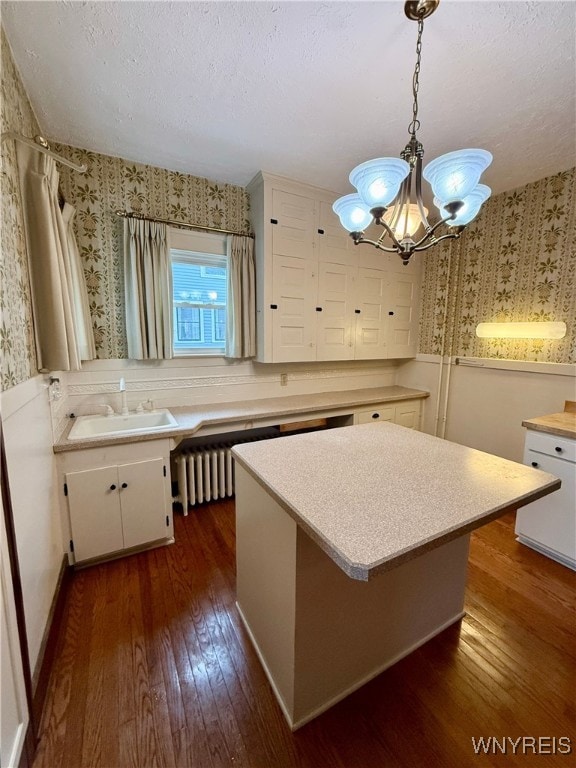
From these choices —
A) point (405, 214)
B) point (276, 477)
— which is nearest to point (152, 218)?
point (405, 214)

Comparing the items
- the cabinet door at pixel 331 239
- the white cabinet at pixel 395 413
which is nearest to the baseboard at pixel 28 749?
the white cabinet at pixel 395 413

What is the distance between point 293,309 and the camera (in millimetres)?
2727

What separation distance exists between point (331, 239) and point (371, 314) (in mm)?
853

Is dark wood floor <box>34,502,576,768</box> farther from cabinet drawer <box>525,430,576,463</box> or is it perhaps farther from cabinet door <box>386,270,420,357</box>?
cabinet door <box>386,270,420,357</box>

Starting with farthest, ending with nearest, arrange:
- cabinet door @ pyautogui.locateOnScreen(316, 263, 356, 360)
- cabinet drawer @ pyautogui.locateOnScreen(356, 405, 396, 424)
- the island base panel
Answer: cabinet drawer @ pyautogui.locateOnScreen(356, 405, 396, 424), cabinet door @ pyautogui.locateOnScreen(316, 263, 356, 360), the island base panel

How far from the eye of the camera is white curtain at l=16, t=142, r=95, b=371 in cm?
147

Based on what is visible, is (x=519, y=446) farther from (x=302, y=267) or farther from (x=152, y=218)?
(x=152, y=218)

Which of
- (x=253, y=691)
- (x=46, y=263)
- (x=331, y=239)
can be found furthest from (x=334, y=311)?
(x=253, y=691)

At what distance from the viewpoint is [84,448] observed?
1785 mm

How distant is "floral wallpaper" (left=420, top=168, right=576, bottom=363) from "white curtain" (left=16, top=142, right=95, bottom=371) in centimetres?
327

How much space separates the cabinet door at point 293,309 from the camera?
2633 mm

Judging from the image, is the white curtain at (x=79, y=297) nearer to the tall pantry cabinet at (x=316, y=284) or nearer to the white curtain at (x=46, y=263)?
the white curtain at (x=46, y=263)

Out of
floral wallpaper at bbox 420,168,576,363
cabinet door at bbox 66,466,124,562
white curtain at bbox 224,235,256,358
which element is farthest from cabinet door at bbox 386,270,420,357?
cabinet door at bbox 66,466,124,562

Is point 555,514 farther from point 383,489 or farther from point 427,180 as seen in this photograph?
point 427,180
